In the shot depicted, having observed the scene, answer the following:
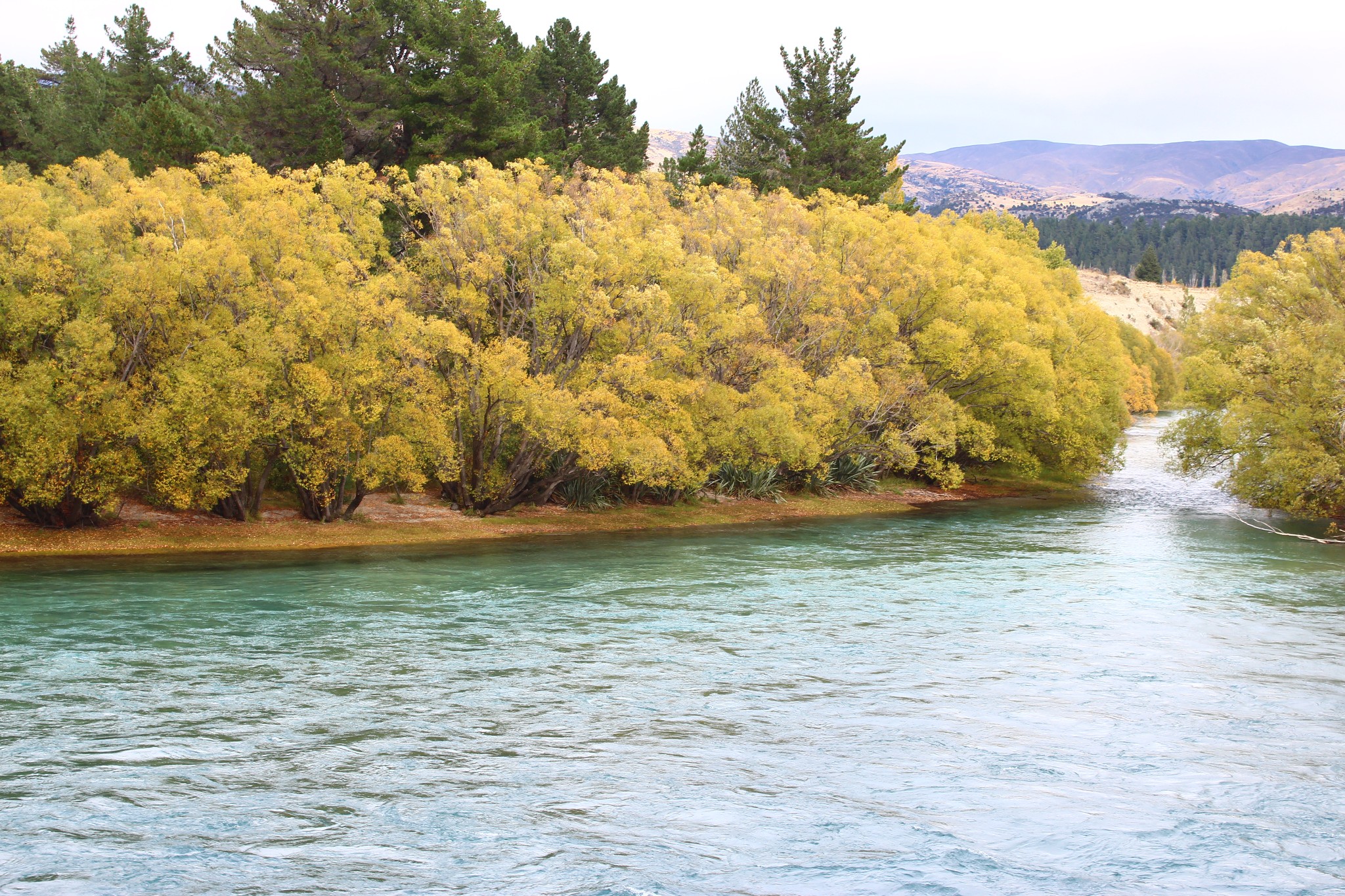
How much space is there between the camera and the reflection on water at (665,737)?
31.9 feet

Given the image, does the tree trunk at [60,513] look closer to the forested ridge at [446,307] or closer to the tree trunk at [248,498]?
the forested ridge at [446,307]

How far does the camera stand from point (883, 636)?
20.2 m

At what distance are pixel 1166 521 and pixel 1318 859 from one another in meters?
36.4

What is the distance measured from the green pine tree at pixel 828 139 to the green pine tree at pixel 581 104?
425 inches

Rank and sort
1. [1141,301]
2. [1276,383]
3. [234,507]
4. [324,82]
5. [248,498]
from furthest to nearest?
[1141,301], [324,82], [1276,383], [248,498], [234,507]

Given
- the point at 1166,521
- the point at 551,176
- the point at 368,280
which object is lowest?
the point at 1166,521

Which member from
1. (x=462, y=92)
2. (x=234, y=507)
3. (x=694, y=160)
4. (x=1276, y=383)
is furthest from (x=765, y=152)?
(x=234, y=507)

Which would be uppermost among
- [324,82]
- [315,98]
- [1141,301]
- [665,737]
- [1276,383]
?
[1141,301]

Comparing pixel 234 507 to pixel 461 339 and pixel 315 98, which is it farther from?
pixel 315 98

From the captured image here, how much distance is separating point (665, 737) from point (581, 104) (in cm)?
5610

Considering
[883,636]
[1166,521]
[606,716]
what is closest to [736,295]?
[1166,521]

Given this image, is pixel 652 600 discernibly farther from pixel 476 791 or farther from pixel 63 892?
pixel 63 892

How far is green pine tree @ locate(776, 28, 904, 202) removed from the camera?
66750 millimetres

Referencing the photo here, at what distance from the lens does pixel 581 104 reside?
63406 mm
